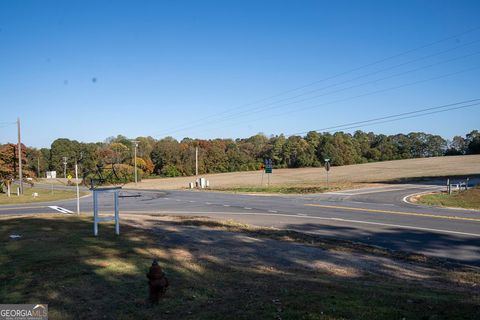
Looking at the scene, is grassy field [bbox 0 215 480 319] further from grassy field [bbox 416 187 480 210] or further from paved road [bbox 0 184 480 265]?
grassy field [bbox 416 187 480 210]

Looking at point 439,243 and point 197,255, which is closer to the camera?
point 197,255

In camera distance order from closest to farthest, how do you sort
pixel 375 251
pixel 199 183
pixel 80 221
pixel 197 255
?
pixel 197 255
pixel 375 251
pixel 80 221
pixel 199 183

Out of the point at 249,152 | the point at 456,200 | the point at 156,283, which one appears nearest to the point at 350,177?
the point at 456,200

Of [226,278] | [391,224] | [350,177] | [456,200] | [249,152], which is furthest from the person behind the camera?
[249,152]

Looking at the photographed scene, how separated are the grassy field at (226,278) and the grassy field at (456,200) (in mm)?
17128

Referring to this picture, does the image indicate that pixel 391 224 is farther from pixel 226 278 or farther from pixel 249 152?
pixel 249 152

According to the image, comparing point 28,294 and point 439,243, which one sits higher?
point 28,294

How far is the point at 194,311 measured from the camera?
5621 millimetres

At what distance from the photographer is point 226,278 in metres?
7.72

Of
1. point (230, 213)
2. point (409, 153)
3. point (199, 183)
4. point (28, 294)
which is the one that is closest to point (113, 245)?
point (28, 294)

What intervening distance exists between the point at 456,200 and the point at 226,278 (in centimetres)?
2610

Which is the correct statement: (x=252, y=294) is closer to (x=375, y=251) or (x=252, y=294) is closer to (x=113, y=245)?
(x=113, y=245)

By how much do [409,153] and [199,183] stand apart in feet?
278

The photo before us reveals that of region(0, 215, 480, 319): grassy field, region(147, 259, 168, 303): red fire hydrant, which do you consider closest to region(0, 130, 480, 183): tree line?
region(0, 215, 480, 319): grassy field
